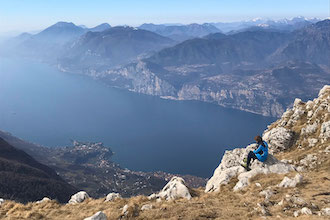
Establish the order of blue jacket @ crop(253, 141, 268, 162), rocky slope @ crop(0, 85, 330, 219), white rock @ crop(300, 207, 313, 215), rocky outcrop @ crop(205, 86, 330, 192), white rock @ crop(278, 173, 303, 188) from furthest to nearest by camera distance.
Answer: blue jacket @ crop(253, 141, 268, 162) → rocky outcrop @ crop(205, 86, 330, 192) → white rock @ crop(278, 173, 303, 188) → rocky slope @ crop(0, 85, 330, 219) → white rock @ crop(300, 207, 313, 215)

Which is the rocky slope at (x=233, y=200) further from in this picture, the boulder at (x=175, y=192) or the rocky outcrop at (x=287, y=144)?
the rocky outcrop at (x=287, y=144)

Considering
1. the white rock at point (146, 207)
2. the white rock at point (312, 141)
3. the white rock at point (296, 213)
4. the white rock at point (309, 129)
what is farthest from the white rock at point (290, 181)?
the white rock at point (309, 129)

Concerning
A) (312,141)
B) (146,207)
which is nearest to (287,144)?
(312,141)

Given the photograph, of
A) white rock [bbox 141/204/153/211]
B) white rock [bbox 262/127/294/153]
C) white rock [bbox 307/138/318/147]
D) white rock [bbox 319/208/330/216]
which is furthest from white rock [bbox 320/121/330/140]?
white rock [bbox 141/204/153/211]

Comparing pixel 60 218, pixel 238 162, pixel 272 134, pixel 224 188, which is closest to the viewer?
pixel 60 218

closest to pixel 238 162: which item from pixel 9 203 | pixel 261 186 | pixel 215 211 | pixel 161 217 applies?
pixel 261 186

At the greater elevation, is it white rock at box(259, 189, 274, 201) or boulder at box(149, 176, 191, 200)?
white rock at box(259, 189, 274, 201)

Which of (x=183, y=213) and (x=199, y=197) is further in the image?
(x=199, y=197)

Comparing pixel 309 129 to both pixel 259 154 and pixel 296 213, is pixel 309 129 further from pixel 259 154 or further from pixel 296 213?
pixel 296 213

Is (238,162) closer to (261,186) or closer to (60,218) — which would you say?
(261,186)

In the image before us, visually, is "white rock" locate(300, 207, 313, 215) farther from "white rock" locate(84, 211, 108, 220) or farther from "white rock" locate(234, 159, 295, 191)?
"white rock" locate(84, 211, 108, 220)

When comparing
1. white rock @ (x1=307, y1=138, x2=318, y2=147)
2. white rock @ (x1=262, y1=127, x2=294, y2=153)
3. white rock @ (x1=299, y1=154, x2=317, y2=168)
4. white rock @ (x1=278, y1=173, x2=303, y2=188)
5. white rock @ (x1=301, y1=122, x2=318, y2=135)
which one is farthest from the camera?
white rock @ (x1=262, y1=127, x2=294, y2=153)
